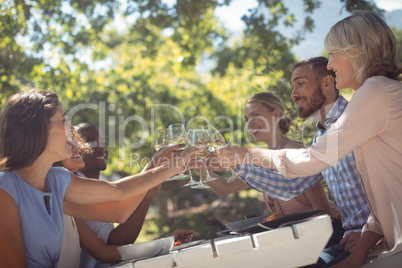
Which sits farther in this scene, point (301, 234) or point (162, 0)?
point (162, 0)

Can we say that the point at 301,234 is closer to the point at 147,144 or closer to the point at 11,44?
the point at 11,44

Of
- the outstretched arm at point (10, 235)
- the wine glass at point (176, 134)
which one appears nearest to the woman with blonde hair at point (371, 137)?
the wine glass at point (176, 134)

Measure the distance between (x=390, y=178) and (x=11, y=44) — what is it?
6629mm

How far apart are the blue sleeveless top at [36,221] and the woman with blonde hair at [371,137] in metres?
1.31

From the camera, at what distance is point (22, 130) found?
2133 millimetres

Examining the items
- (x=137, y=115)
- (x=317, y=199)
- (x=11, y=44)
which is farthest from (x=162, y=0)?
(x=317, y=199)

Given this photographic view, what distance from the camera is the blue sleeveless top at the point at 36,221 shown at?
2033 millimetres

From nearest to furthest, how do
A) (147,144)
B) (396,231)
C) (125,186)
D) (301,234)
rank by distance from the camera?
(301,234) < (396,231) < (125,186) < (147,144)

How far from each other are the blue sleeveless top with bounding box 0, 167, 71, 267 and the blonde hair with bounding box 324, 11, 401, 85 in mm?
1916

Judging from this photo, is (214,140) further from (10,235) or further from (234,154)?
(10,235)

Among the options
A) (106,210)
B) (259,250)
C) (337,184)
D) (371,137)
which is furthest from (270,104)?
(259,250)

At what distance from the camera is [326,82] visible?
3240 millimetres

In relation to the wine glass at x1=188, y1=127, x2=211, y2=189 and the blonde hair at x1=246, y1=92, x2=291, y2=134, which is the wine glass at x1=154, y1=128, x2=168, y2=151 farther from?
the blonde hair at x1=246, y1=92, x2=291, y2=134

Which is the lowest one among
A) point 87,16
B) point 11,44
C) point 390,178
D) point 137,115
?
point 390,178
